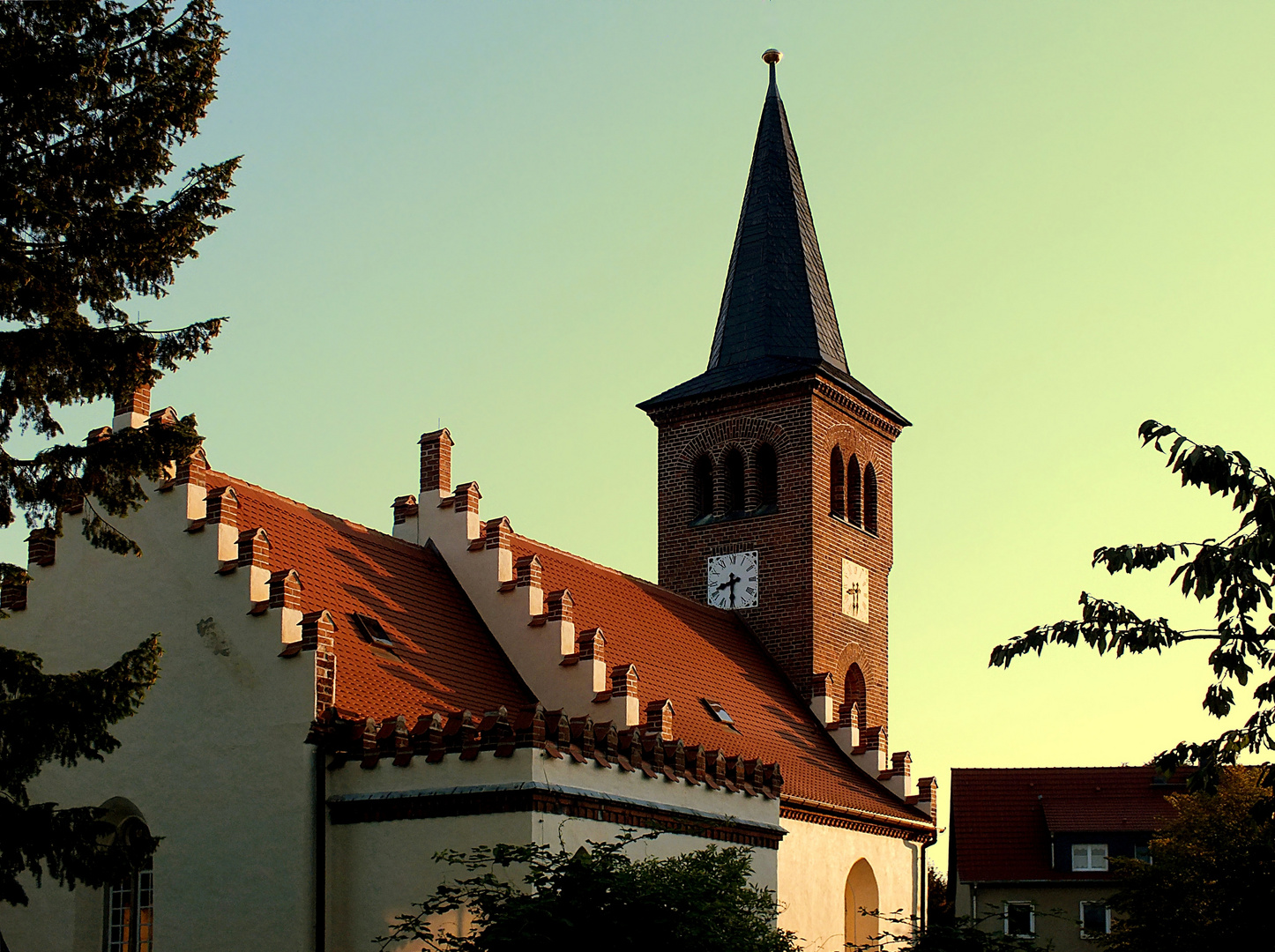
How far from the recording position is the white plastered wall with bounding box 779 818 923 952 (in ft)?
84.3

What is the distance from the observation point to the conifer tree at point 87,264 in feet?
47.1

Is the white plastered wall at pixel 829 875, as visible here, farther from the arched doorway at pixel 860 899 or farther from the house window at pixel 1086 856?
the house window at pixel 1086 856

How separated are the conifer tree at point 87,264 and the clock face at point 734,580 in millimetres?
20477

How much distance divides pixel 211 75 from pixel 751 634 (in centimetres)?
→ 2115

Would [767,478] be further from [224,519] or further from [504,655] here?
[224,519]

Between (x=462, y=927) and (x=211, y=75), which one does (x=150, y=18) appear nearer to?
(x=211, y=75)

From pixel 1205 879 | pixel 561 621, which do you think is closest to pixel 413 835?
pixel 561 621

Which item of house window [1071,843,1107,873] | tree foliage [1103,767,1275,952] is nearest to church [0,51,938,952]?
tree foliage [1103,767,1275,952]

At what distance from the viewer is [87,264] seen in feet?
50.3

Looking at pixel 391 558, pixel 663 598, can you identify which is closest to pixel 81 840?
pixel 391 558

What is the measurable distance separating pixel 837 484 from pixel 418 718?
17985 millimetres

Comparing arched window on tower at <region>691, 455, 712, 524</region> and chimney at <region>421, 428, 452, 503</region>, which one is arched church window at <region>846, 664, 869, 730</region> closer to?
arched window on tower at <region>691, 455, 712, 524</region>

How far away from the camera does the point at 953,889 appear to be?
46281mm

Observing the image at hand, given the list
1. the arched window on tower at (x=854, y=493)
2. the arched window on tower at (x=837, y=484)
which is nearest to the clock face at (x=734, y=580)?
the arched window on tower at (x=837, y=484)
